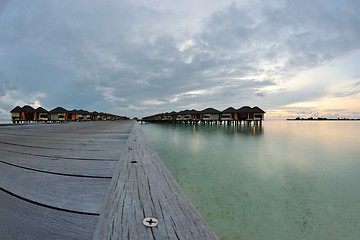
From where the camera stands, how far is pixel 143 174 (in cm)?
137

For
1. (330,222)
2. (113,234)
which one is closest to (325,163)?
(330,222)

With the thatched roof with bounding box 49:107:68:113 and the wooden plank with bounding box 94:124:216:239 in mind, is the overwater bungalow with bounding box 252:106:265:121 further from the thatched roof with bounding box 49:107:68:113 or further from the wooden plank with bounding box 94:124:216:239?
the thatched roof with bounding box 49:107:68:113

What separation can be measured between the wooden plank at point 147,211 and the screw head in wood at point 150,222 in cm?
1

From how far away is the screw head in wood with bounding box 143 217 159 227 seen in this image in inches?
27.6

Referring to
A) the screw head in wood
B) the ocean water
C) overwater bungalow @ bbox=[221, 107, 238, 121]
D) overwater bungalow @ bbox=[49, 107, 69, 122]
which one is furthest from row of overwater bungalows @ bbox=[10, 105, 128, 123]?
the screw head in wood

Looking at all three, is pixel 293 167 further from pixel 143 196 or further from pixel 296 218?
pixel 143 196

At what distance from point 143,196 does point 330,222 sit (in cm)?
381

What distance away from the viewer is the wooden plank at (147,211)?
2.14 feet

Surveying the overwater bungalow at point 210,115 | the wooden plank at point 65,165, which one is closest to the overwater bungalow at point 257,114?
the overwater bungalow at point 210,115

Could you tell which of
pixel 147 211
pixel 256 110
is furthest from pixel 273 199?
pixel 256 110

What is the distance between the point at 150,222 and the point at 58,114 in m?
57.9

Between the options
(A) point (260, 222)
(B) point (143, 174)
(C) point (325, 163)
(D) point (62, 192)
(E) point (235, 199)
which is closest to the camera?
(D) point (62, 192)

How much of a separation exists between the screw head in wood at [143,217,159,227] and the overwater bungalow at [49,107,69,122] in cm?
5481

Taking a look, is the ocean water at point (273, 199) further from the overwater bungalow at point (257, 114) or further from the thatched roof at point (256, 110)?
the overwater bungalow at point (257, 114)
